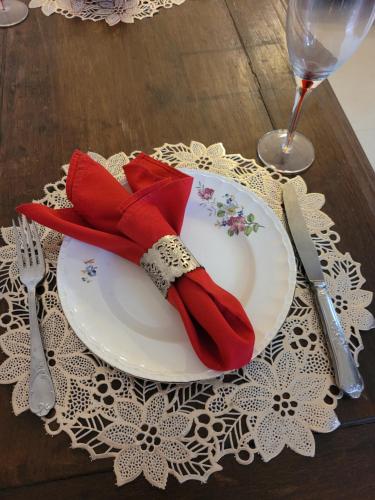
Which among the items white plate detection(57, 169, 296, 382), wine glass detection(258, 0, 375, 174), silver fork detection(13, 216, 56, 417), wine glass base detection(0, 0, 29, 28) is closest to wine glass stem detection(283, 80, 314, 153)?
wine glass detection(258, 0, 375, 174)

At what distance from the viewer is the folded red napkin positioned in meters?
0.39

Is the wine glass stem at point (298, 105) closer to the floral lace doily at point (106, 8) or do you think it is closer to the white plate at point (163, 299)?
the white plate at point (163, 299)

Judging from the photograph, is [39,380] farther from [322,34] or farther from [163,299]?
[322,34]

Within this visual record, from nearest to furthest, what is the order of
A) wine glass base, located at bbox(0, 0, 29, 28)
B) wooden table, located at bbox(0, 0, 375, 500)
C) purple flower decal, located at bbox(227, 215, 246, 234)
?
wooden table, located at bbox(0, 0, 375, 500)
purple flower decal, located at bbox(227, 215, 246, 234)
wine glass base, located at bbox(0, 0, 29, 28)

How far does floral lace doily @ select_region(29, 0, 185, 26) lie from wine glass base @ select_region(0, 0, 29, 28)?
2 cm

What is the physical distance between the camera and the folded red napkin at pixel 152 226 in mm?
395

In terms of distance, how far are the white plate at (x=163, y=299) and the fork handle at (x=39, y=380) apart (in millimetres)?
37

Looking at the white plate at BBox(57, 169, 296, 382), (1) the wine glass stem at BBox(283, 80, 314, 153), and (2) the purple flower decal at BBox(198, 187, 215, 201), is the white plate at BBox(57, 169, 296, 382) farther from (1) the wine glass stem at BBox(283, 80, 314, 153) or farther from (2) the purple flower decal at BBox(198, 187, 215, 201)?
(1) the wine glass stem at BBox(283, 80, 314, 153)

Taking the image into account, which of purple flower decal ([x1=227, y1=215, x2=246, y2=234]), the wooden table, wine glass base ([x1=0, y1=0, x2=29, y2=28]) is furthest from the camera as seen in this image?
wine glass base ([x1=0, y1=0, x2=29, y2=28])

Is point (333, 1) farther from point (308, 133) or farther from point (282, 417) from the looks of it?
point (282, 417)

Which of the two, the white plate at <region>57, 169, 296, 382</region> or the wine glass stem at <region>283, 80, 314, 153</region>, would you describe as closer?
the white plate at <region>57, 169, 296, 382</region>

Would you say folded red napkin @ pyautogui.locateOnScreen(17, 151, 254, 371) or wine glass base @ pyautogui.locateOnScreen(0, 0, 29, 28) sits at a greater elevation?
wine glass base @ pyautogui.locateOnScreen(0, 0, 29, 28)

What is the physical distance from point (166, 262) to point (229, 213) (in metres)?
0.13

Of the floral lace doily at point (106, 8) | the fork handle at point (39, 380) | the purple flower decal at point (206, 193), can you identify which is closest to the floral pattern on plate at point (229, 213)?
the purple flower decal at point (206, 193)
